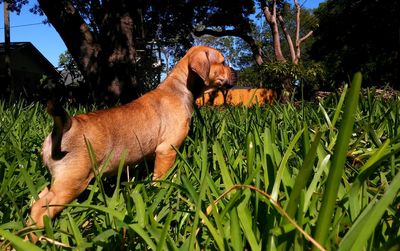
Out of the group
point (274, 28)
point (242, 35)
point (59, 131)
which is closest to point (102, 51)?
point (59, 131)

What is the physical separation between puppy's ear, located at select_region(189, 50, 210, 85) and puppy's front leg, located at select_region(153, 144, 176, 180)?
0.99 m

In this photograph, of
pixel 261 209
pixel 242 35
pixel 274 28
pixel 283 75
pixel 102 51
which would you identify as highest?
pixel 242 35

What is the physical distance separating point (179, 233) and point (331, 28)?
4870 centimetres

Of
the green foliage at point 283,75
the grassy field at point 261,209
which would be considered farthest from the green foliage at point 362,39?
the grassy field at point 261,209

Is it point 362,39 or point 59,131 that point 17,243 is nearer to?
point 59,131

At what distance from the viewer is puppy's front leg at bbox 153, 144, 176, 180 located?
3035mm

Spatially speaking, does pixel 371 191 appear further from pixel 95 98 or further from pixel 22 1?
pixel 22 1

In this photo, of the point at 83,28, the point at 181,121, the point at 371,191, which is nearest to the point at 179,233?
the point at 371,191

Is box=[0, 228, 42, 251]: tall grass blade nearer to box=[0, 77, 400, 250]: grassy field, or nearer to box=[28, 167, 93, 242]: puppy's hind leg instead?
box=[0, 77, 400, 250]: grassy field

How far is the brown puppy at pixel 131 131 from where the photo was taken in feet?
7.75

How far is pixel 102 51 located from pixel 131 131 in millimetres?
7984

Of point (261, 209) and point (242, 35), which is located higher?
point (242, 35)

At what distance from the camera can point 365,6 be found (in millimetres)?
41000

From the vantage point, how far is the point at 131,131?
299 cm
